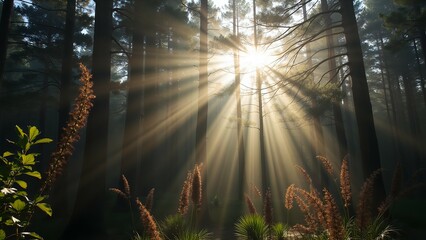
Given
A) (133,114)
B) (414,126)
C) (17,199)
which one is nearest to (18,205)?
(17,199)

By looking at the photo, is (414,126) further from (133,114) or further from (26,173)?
(26,173)

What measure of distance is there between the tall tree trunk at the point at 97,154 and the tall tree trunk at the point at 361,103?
286 inches

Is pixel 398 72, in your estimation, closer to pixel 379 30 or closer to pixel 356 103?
pixel 379 30

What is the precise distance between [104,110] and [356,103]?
738cm

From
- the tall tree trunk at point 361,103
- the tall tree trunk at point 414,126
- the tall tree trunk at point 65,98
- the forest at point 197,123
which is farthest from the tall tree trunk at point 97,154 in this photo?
the tall tree trunk at point 414,126

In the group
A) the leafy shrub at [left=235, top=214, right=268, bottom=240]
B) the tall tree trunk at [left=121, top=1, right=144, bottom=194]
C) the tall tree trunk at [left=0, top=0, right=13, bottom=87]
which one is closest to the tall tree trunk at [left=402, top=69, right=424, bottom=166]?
the tall tree trunk at [left=121, top=1, right=144, bottom=194]

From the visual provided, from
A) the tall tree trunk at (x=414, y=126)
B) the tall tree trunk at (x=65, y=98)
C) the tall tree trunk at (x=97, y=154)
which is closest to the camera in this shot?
the tall tree trunk at (x=97, y=154)

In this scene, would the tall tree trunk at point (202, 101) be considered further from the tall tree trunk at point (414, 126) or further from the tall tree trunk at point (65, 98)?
the tall tree trunk at point (414, 126)

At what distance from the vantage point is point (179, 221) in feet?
23.1

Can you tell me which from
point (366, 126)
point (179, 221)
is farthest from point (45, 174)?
point (366, 126)

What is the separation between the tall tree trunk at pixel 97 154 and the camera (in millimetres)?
8445

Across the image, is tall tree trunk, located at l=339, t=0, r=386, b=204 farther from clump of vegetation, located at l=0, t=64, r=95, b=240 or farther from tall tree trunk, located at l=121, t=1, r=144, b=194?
tall tree trunk, located at l=121, t=1, r=144, b=194

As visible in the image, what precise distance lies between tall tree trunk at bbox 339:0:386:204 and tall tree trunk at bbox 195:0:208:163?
228 inches

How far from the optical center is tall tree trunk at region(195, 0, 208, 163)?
40.8 feet
